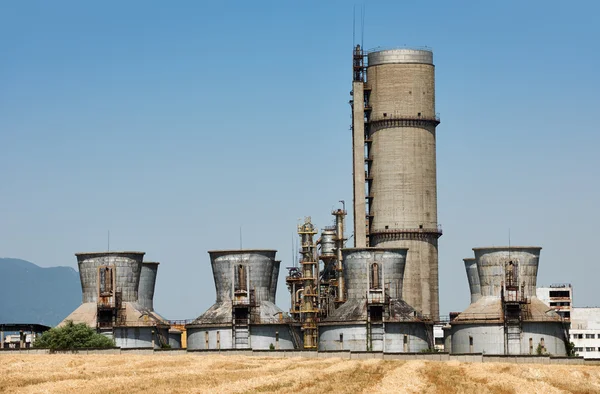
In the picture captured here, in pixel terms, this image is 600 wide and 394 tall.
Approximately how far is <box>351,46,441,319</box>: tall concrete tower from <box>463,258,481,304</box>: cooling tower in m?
3.75

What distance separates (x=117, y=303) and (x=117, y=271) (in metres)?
3.72

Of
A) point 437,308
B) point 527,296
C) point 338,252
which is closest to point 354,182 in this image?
point 338,252

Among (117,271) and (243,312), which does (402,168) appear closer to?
(243,312)

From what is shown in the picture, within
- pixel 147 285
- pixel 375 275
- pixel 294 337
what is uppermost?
pixel 375 275

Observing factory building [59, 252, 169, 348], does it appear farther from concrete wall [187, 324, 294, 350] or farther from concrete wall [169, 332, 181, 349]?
concrete wall [169, 332, 181, 349]

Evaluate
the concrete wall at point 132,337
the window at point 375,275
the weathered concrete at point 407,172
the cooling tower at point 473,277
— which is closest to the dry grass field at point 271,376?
the window at point 375,275

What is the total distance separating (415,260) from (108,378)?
65.0 meters

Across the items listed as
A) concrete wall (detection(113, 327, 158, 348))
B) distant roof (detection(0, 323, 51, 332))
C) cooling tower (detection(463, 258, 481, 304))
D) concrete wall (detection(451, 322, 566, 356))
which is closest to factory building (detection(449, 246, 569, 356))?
concrete wall (detection(451, 322, 566, 356))

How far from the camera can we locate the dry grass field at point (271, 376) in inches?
3233

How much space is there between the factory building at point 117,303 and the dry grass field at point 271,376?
24754 millimetres

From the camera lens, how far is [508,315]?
132750mm

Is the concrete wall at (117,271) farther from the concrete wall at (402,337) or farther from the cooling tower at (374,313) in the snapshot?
the concrete wall at (402,337)

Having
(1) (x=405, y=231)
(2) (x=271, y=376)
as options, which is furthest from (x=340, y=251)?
(2) (x=271, y=376)

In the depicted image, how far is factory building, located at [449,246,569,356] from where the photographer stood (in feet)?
431
